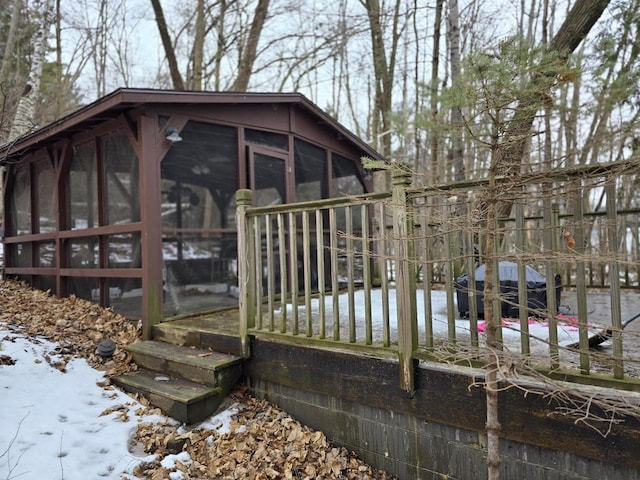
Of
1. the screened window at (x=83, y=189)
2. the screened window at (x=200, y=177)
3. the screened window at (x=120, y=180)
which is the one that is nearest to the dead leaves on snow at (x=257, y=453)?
the screened window at (x=200, y=177)

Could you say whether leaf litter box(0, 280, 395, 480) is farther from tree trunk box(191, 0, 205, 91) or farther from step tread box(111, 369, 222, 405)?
tree trunk box(191, 0, 205, 91)

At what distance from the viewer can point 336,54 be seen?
522 inches

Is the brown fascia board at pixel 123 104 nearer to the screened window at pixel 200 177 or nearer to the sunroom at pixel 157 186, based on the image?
the sunroom at pixel 157 186

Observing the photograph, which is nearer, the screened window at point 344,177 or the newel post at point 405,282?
the newel post at point 405,282

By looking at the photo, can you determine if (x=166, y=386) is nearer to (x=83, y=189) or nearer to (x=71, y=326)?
(x=71, y=326)

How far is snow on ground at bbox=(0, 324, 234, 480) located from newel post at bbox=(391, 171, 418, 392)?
1.46m

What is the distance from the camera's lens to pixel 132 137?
4207 millimetres

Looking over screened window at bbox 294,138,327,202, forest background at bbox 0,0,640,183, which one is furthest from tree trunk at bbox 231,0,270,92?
screened window at bbox 294,138,327,202

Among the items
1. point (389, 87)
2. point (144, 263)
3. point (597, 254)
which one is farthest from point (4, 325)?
point (389, 87)

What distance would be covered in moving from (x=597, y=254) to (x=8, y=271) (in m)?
8.16

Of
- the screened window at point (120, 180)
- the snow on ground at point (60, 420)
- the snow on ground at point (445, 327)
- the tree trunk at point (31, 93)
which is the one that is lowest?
the snow on ground at point (60, 420)

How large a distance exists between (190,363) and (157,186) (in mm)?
1888

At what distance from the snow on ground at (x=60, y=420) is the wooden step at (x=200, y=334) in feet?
1.79

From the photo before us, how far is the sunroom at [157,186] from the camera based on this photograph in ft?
13.7
